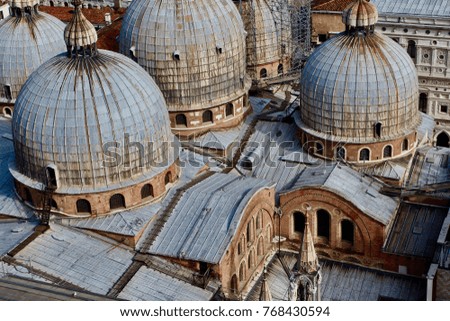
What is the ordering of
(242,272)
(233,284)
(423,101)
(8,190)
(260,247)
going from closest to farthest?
A: (233,284)
(242,272)
(8,190)
(260,247)
(423,101)

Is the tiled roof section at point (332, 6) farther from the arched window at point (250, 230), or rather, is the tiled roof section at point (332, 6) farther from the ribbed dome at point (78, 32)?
the ribbed dome at point (78, 32)

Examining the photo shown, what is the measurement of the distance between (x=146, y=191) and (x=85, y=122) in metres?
4.88

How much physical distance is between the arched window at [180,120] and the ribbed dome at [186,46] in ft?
2.00

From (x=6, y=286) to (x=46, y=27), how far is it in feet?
90.9

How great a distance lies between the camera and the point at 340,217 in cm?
4388

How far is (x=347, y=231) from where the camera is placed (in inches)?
1747

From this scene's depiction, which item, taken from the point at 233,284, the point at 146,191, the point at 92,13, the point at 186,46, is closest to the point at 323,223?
the point at 233,284

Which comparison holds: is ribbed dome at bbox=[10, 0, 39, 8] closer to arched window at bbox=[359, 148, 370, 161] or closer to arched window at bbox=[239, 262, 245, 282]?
arched window at bbox=[239, 262, 245, 282]

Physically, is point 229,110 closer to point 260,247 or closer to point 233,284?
point 260,247

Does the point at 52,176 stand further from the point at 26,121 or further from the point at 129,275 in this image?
the point at 129,275

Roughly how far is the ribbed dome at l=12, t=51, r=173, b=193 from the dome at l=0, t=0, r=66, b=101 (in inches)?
434

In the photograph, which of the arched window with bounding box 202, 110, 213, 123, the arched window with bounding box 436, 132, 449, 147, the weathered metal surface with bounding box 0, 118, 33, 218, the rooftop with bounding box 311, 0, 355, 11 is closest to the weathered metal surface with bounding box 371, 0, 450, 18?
the rooftop with bounding box 311, 0, 355, 11

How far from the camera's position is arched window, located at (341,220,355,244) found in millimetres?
43969

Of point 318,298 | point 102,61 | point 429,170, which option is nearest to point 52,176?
point 102,61
